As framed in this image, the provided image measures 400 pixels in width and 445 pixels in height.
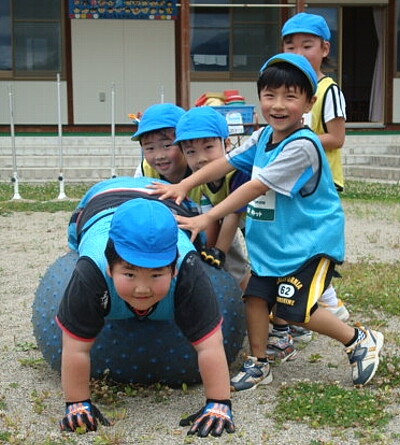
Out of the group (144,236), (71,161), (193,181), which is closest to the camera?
(144,236)

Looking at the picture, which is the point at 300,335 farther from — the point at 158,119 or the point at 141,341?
the point at 158,119

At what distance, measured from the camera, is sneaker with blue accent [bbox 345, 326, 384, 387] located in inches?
145

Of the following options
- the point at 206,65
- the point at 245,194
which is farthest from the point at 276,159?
the point at 206,65

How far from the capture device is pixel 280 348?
13.7 feet

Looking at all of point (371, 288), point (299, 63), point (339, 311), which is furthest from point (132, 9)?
point (299, 63)

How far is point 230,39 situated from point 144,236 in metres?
14.4

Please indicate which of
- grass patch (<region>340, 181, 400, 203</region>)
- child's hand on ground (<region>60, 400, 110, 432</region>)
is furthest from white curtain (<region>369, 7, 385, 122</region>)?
child's hand on ground (<region>60, 400, 110, 432</region>)

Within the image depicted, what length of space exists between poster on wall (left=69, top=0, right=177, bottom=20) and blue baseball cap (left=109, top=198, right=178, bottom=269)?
1383 centimetres

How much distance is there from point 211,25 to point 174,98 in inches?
68.4

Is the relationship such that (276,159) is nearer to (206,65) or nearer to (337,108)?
(337,108)

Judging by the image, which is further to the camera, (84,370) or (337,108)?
(337,108)

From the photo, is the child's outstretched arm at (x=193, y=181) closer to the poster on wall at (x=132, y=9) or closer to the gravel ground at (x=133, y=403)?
the gravel ground at (x=133, y=403)

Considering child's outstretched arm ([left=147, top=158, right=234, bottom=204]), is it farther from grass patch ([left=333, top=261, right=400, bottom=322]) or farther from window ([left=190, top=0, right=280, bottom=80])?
window ([left=190, top=0, right=280, bottom=80])

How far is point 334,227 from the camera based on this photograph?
3703 millimetres
